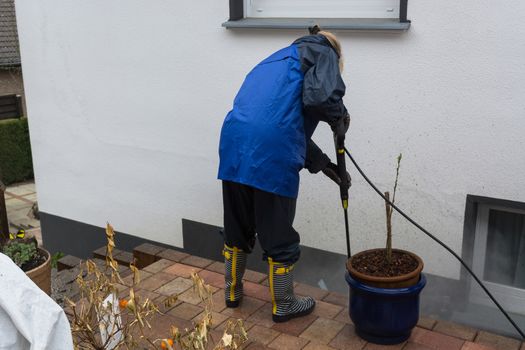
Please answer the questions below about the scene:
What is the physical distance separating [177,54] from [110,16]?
2.64 feet

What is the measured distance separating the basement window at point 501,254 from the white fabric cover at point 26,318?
9.56ft

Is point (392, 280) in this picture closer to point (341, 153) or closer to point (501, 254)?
point (341, 153)

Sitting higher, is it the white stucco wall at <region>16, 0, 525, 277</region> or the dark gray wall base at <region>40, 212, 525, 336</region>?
the white stucco wall at <region>16, 0, 525, 277</region>

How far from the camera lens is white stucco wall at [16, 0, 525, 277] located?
11.9 feet

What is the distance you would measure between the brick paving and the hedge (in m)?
7.57

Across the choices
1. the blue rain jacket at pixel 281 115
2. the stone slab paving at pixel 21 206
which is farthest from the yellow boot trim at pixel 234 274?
the stone slab paving at pixel 21 206

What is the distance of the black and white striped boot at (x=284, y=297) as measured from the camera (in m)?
3.59

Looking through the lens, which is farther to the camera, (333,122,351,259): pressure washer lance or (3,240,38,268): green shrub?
(3,240,38,268): green shrub

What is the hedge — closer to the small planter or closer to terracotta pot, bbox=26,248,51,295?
terracotta pot, bbox=26,248,51,295

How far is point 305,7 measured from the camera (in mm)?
4273

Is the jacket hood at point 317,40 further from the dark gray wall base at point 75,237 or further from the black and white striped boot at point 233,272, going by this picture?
the dark gray wall base at point 75,237

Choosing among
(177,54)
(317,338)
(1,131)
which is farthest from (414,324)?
→ (1,131)

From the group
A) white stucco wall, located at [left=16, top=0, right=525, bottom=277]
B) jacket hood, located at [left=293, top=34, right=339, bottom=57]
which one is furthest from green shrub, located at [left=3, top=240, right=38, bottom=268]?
jacket hood, located at [left=293, top=34, right=339, bottom=57]

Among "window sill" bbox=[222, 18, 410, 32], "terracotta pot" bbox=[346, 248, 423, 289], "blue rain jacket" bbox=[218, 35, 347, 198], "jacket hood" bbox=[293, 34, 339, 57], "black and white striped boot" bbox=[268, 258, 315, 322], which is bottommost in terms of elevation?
"black and white striped boot" bbox=[268, 258, 315, 322]
